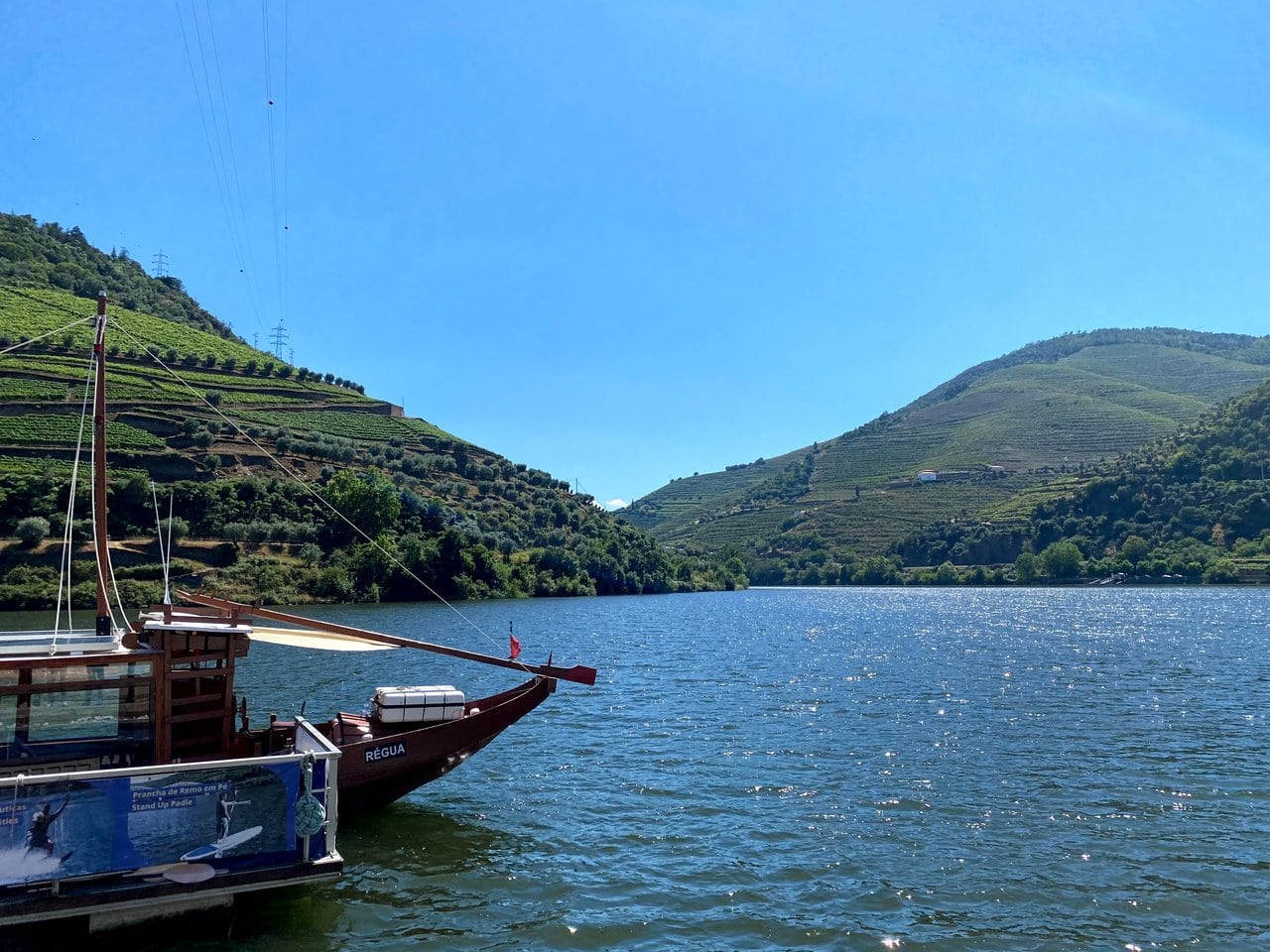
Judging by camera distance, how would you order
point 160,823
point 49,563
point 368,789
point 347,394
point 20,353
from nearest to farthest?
point 160,823, point 368,789, point 49,563, point 20,353, point 347,394

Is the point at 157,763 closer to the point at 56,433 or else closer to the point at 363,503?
the point at 363,503

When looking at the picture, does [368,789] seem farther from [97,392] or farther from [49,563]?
[49,563]

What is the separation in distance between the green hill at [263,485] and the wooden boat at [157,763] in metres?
39.9

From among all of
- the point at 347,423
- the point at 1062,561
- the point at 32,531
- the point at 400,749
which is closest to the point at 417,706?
the point at 400,749

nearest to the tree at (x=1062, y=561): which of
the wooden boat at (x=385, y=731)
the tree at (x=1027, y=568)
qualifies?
the tree at (x=1027, y=568)

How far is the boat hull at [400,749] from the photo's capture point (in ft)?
57.7

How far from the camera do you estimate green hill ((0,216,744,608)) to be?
288 ft

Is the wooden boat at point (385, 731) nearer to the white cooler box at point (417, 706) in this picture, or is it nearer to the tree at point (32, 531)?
the white cooler box at point (417, 706)

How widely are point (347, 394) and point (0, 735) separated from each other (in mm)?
158871

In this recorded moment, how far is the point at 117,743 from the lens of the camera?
Answer: 14.1m

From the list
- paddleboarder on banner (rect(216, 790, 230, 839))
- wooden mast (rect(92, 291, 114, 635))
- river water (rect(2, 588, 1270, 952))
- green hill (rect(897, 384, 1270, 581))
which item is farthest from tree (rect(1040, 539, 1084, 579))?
paddleboarder on banner (rect(216, 790, 230, 839))

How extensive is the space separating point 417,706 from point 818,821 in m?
8.97

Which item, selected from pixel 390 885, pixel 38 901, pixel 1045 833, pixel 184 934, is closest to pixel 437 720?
pixel 390 885

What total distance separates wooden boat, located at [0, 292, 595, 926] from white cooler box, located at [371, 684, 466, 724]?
20.2 inches
